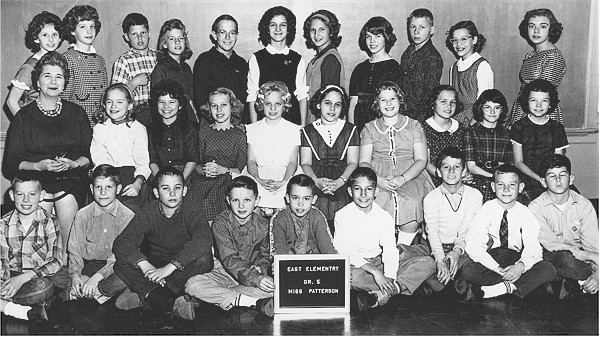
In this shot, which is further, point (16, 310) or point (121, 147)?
point (121, 147)

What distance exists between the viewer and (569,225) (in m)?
4.71

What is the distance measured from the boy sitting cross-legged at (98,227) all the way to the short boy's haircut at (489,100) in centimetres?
240

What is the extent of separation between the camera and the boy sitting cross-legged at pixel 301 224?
14.7 feet

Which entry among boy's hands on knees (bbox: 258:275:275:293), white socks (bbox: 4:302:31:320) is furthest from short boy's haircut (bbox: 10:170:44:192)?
boy's hands on knees (bbox: 258:275:275:293)

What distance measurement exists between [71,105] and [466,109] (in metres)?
2.70

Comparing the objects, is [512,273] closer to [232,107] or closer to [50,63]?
[232,107]

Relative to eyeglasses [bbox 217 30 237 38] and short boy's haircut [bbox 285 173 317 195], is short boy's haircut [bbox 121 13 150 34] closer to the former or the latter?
eyeglasses [bbox 217 30 237 38]

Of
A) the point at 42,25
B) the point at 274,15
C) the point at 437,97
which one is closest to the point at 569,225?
the point at 437,97

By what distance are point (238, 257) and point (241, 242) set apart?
Answer: 97 mm

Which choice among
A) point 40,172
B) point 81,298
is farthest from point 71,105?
point 81,298

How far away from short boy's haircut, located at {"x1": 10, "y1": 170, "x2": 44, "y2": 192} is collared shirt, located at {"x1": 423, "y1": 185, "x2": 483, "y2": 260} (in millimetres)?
2311

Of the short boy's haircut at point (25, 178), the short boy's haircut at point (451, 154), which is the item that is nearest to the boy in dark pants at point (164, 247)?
the short boy's haircut at point (25, 178)

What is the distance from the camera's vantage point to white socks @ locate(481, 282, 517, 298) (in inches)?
174

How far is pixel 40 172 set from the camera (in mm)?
4801
